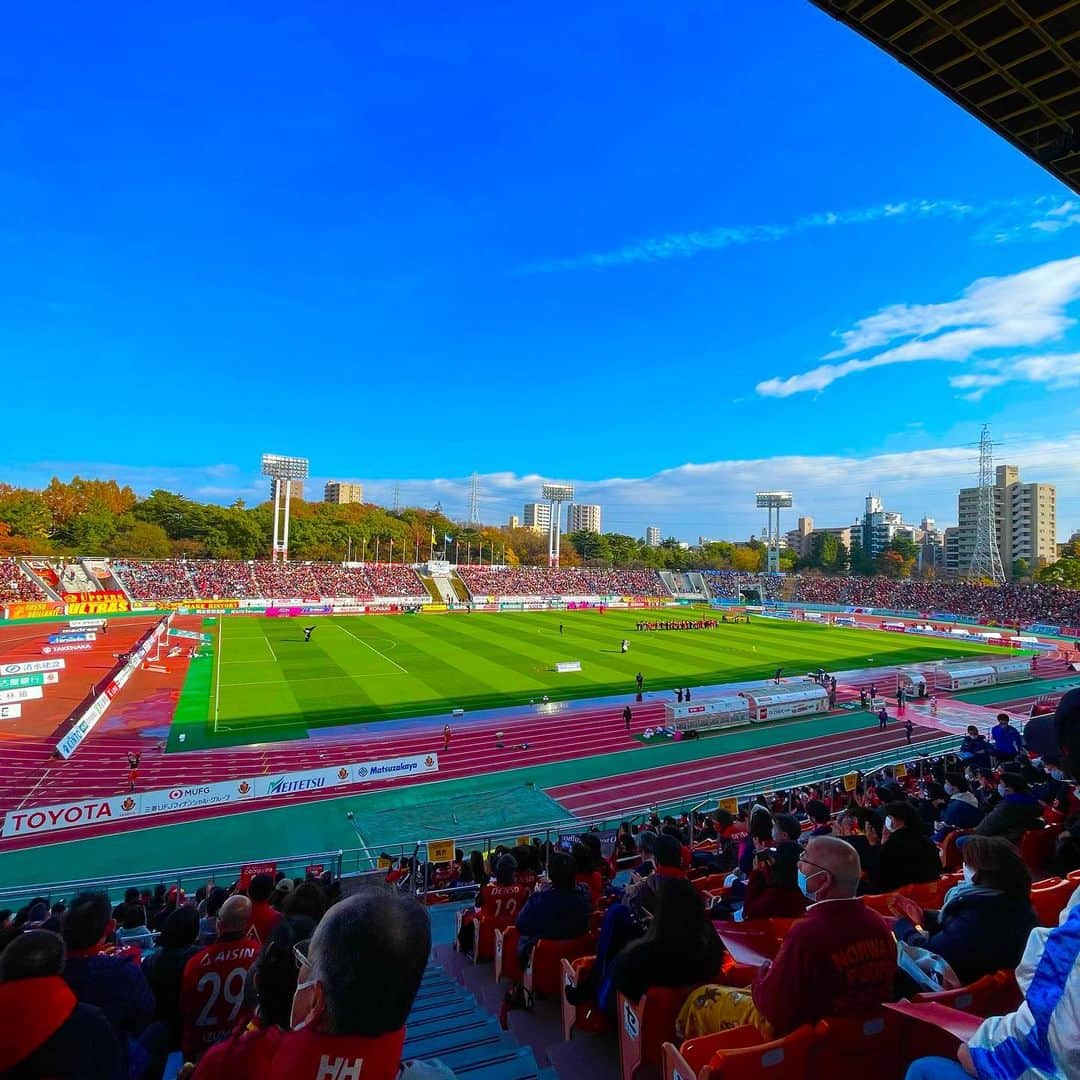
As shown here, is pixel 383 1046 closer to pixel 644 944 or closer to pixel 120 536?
pixel 644 944

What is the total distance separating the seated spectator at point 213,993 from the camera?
12.0 ft

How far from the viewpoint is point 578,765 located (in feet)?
66.8

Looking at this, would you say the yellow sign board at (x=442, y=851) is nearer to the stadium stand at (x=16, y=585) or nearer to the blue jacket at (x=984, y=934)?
the blue jacket at (x=984, y=934)

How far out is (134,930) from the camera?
7.43m

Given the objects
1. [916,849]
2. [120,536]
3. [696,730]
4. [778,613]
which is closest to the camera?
[916,849]

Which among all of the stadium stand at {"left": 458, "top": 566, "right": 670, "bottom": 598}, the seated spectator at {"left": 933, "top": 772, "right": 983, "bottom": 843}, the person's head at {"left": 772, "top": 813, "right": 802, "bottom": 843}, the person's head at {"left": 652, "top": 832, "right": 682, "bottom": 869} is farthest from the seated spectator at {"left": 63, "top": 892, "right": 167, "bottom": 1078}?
the stadium stand at {"left": 458, "top": 566, "right": 670, "bottom": 598}

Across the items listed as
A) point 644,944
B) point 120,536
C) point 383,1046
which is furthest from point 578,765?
point 120,536

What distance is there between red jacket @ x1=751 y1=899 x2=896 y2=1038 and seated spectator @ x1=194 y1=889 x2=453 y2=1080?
1.47m

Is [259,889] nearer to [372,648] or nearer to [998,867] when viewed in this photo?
[998,867]

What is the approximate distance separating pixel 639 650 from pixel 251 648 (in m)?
24.0

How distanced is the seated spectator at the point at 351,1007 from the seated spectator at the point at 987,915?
9.45ft

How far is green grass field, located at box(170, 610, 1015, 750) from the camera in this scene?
25875 millimetres

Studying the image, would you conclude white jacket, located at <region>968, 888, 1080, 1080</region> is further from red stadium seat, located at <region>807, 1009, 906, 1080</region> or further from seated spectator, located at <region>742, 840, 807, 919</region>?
seated spectator, located at <region>742, 840, 807, 919</region>

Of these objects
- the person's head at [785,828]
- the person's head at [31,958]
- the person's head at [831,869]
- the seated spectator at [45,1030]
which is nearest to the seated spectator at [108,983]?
the person's head at [31,958]
